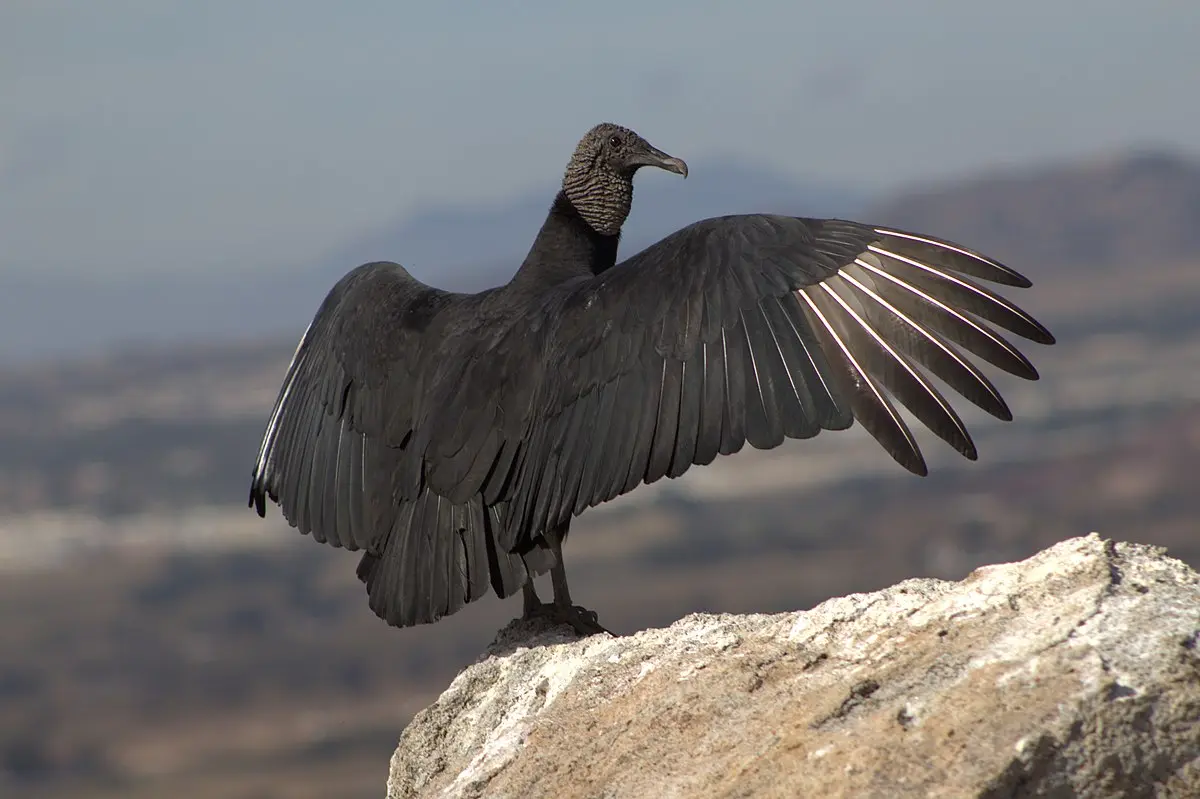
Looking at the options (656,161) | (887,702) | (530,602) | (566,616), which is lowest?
(887,702)

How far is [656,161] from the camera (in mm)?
8188

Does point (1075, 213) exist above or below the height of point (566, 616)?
above

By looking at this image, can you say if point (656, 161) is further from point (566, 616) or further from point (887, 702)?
point (887, 702)

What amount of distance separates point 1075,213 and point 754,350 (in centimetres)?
17298

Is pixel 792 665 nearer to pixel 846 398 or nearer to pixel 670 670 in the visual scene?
pixel 670 670

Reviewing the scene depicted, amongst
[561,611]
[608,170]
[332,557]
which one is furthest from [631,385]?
[332,557]

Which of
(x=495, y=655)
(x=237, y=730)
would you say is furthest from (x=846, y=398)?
(x=237, y=730)

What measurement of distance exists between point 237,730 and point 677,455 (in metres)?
68.4

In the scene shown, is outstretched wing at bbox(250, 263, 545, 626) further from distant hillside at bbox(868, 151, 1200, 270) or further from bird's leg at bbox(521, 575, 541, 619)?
distant hillside at bbox(868, 151, 1200, 270)

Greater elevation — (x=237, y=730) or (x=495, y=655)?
(x=237, y=730)

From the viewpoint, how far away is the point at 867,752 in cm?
417

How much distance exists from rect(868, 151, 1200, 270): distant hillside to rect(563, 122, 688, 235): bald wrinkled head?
485 ft

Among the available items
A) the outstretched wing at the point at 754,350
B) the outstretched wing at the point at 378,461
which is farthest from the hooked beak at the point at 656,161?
the outstretched wing at the point at 754,350

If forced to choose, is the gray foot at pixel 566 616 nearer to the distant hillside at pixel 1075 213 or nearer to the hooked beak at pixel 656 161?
the hooked beak at pixel 656 161
